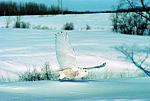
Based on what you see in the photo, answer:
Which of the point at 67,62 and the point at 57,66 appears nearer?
the point at 67,62

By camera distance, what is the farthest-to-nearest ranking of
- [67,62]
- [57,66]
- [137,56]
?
1. [137,56]
2. [57,66]
3. [67,62]

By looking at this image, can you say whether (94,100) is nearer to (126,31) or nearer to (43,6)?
(126,31)

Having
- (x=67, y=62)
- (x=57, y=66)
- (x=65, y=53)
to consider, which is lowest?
(x=57, y=66)

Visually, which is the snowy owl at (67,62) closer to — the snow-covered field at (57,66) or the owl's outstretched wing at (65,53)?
the owl's outstretched wing at (65,53)

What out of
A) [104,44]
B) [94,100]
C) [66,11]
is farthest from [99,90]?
[66,11]

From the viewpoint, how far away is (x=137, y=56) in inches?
292

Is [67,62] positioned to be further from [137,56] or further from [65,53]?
[137,56]

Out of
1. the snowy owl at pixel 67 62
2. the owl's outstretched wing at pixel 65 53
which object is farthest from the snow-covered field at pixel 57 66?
the owl's outstretched wing at pixel 65 53

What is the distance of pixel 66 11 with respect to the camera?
157ft

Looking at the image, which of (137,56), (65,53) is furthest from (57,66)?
(65,53)

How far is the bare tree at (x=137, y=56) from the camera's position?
6.69 meters

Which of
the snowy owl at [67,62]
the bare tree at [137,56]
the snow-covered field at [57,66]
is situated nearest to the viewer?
the snow-covered field at [57,66]

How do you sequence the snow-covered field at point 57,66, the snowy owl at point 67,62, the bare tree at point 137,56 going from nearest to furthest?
the snow-covered field at point 57,66, the snowy owl at point 67,62, the bare tree at point 137,56

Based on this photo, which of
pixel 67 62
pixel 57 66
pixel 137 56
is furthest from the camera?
pixel 137 56
